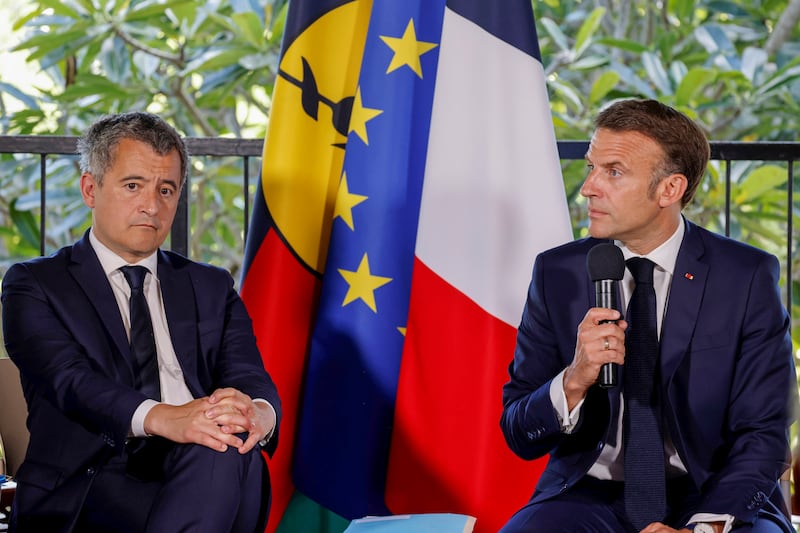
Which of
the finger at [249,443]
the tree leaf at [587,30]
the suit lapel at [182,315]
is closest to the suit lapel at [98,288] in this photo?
the suit lapel at [182,315]

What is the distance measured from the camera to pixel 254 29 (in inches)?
159

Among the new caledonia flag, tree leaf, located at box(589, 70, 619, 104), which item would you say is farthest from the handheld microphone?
tree leaf, located at box(589, 70, 619, 104)

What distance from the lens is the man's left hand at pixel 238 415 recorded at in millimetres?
1999

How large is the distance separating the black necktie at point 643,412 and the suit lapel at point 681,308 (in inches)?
1.1

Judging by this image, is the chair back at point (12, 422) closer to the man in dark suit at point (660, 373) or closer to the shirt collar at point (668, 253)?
the man in dark suit at point (660, 373)

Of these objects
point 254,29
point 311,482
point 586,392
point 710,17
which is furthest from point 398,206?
point 710,17

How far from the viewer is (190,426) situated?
77.8 inches

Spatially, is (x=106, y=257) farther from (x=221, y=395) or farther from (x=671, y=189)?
(x=671, y=189)

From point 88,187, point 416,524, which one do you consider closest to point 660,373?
point 416,524

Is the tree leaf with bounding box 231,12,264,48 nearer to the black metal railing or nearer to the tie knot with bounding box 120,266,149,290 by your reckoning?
the black metal railing

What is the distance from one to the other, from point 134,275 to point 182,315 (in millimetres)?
135

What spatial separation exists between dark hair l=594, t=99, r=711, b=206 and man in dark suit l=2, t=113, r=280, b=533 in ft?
3.03

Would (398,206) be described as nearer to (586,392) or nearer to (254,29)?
(586,392)

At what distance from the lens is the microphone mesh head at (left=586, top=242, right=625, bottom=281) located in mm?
1816
